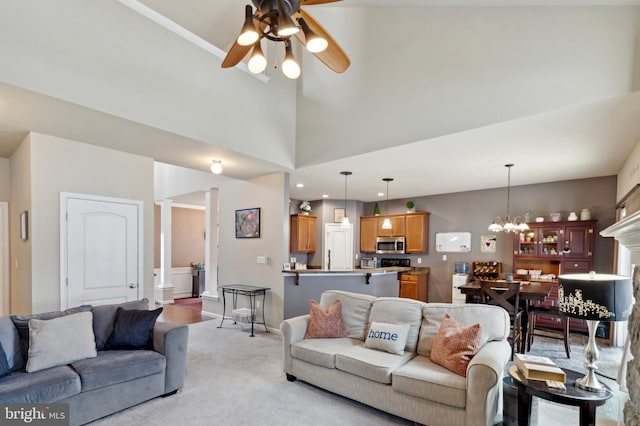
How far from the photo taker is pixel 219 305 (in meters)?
6.39

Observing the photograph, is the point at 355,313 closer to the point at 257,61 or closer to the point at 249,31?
the point at 257,61

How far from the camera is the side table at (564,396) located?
6.42 ft

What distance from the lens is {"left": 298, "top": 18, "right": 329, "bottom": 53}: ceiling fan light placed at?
6.81ft

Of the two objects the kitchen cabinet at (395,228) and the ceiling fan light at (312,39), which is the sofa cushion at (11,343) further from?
the kitchen cabinet at (395,228)

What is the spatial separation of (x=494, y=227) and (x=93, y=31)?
5671mm

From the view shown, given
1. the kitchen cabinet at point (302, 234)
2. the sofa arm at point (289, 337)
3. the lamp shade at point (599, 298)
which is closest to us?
the lamp shade at point (599, 298)

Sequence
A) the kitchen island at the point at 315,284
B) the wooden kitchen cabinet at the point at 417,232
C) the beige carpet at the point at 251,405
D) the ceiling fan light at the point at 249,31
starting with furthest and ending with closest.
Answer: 1. the wooden kitchen cabinet at the point at 417,232
2. the kitchen island at the point at 315,284
3. the beige carpet at the point at 251,405
4. the ceiling fan light at the point at 249,31

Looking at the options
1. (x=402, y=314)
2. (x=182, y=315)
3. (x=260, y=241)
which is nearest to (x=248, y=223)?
(x=260, y=241)

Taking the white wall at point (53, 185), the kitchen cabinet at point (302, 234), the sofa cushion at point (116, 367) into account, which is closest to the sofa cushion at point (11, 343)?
the sofa cushion at point (116, 367)

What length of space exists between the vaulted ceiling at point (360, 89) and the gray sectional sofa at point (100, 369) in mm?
1969

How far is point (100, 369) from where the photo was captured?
2693 mm

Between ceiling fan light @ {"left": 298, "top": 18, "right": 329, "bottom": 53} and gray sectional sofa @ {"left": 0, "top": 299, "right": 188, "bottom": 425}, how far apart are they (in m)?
2.82

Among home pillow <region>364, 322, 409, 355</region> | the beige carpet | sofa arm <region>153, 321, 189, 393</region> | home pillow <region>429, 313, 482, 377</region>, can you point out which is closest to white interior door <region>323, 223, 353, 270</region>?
the beige carpet

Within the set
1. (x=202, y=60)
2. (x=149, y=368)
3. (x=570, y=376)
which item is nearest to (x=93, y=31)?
(x=202, y=60)
